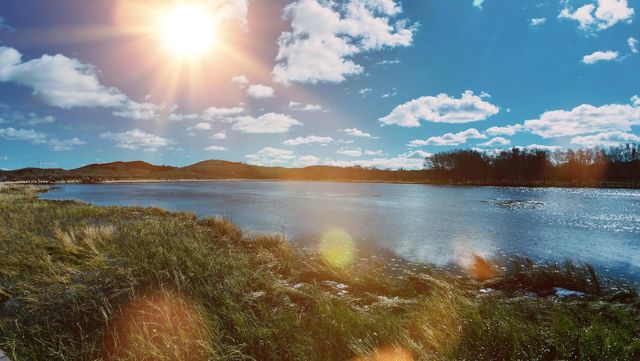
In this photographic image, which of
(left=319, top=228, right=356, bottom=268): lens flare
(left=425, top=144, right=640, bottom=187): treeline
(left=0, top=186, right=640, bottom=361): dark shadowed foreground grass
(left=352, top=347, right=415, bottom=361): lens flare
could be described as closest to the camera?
(left=352, top=347, right=415, bottom=361): lens flare

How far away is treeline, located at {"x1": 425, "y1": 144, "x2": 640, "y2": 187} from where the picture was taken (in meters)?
120

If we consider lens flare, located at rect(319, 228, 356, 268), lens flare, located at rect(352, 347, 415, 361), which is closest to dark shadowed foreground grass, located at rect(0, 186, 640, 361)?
lens flare, located at rect(352, 347, 415, 361)

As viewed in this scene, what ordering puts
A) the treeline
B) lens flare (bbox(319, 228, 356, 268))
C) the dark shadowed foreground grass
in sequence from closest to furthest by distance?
the dark shadowed foreground grass, lens flare (bbox(319, 228, 356, 268)), the treeline

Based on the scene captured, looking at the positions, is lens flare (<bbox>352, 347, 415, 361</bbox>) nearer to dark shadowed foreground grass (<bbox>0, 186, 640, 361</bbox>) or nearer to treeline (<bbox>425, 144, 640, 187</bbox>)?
dark shadowed foreground grass (<bbox>0, 186, 640, 361</bbox>)

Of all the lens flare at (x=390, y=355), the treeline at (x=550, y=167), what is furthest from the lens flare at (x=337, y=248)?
the treeline at (x=550, y=167)

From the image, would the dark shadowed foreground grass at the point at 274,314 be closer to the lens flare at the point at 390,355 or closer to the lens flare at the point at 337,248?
the lens flare at the point at 390,355

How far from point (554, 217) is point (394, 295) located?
34.2m

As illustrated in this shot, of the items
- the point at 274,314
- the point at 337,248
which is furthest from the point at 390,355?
the point at 337,248

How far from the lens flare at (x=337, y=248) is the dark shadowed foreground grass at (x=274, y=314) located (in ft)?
10.7

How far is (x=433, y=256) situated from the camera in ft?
62.2

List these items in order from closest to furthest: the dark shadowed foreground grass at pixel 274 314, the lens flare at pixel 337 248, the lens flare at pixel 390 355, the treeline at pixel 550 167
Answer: the lens flare at pixel 390 355
the dark shadowed foreground grass at pixel 274 314
the lens flare at pixel 337 248
the treeline at pixel 550 167

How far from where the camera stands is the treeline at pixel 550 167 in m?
120

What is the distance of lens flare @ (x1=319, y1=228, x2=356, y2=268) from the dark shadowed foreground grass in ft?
10.7

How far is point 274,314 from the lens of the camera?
8.58 m
